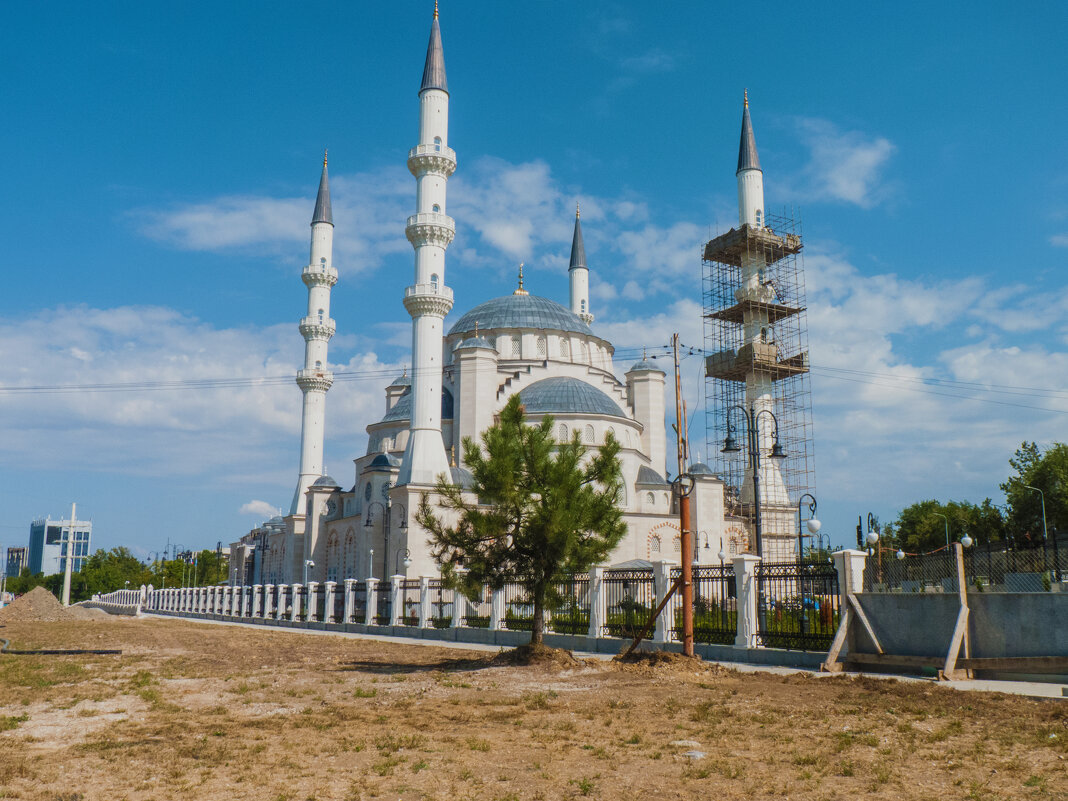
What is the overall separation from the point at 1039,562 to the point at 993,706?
30.1 feet

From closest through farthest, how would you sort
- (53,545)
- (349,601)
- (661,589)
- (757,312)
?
(661,589), (349,601), (757,312), (53,545)

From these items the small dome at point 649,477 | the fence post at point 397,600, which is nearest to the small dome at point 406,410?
the small dome at point 649,477

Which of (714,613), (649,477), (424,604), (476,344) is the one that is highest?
(476,344)

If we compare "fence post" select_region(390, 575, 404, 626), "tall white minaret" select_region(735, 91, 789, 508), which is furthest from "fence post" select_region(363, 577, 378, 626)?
"tall white minaret" select_region(735, 91, 789, 508)

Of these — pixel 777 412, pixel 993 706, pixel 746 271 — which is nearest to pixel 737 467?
pixel 777 412

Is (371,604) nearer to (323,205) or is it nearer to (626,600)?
(626,600)

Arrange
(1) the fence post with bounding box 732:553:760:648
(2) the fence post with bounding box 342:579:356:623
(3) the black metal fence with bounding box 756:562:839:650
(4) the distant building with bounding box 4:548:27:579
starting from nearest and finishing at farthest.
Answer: (3) the black metal fence with bounding box 756:562:839:650 < (1) the fence post with bounding box 732:553:760:648 < (2) the fence post with bounding box 342:579:356:623 < (4) the distant building with bounding box 4:548:27:579

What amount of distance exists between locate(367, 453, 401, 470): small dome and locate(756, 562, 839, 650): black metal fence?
29132 mm

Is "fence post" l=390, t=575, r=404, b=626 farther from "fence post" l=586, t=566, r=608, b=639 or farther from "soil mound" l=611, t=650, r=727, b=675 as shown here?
"soil mound" l=611, t=650, r=727, b=675

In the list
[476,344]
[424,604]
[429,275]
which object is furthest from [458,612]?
[476,344]

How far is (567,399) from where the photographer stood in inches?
1678

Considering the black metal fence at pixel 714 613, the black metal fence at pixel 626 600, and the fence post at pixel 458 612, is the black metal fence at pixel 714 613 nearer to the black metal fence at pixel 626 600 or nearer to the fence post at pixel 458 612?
the black metal fence at pixel 626 600

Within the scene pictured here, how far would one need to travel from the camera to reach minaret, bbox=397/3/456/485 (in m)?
36.9

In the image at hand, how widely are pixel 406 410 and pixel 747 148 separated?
908 inches
